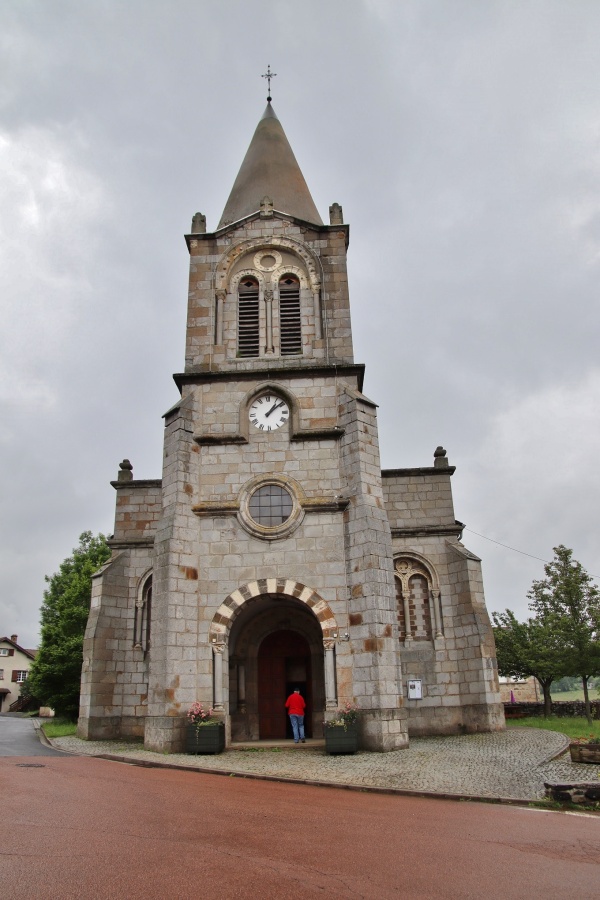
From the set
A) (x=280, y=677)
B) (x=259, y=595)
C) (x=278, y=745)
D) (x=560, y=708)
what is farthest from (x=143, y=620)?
(x=560, y=708)

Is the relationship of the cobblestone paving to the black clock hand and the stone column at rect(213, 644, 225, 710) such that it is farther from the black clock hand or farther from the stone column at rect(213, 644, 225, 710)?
the black clock hand

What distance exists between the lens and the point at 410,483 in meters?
22.4

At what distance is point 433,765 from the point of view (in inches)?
492

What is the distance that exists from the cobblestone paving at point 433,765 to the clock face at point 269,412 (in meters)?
8.34

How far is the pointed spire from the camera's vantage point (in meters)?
22.4

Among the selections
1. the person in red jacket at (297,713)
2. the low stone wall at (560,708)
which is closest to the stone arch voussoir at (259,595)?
the person in red jacket at (297,713)

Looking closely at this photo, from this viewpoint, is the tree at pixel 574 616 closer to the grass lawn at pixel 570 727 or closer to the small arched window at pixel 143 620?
the grass lawn at pixel 570 727

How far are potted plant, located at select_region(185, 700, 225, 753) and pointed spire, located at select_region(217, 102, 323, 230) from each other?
50.2 ft

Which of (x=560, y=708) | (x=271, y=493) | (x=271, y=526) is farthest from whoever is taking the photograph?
(x=560, y=708)

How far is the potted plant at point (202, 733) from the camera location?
14766 millimetres

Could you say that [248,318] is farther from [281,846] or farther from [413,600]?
[281,846]

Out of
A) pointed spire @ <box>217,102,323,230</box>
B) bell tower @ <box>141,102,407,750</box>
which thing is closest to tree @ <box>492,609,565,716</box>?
bell tower @ <box>141,102,407,750</box>

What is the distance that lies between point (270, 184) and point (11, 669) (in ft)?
209

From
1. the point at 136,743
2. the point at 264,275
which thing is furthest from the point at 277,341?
the point at 136,743
